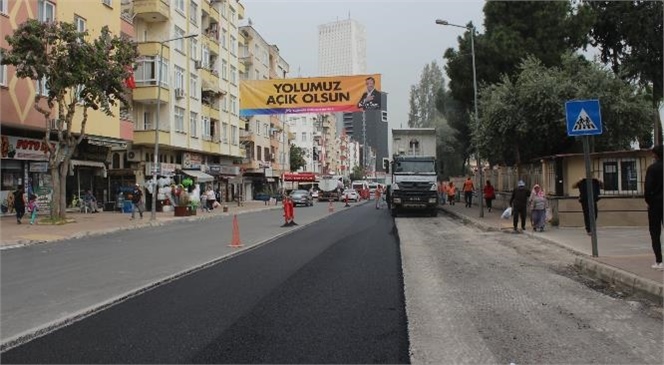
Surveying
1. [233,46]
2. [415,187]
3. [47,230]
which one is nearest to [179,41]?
[233,46]

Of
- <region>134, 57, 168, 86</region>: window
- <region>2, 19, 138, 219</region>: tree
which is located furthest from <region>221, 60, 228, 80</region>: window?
<region>2, 19, 138, 219</region>: tree

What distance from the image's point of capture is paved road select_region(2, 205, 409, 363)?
554cm

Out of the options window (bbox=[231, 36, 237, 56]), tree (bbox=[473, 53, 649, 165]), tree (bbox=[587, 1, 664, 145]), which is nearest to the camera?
tree (bbox=[473, 53, 649, 165])

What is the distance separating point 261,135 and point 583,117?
65.5 meters

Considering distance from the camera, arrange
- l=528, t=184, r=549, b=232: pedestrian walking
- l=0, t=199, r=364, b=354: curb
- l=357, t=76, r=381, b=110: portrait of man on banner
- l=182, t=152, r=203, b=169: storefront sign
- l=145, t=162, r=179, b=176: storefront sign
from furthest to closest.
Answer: l=182, t=152, r=203, b=169: storefront sign, l=145, t=162, r=179, b=176: storefront sign, l=357, t=76, r=381, b=110: portrait of man on banner, l=528, t=184, r=549, b=232: pedestrian walking, l=0, t=199, r=364, b=354: curb

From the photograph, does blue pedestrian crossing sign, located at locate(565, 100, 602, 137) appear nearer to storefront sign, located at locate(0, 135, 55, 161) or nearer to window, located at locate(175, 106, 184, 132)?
storefront sign, located at locate(0, 135, 55, 161)

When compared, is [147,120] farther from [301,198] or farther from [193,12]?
[301,198]

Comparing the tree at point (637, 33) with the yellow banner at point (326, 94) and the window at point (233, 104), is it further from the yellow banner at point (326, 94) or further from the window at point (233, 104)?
the window at point (233, 104)

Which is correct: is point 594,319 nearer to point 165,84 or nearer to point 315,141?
point 165,84

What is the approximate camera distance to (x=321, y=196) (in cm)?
6781

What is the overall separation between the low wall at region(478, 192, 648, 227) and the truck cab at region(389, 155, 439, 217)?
32.6 ft

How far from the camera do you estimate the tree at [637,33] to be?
33.3 m

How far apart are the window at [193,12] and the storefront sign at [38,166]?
21002mm

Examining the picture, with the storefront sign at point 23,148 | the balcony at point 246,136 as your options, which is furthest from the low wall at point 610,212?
the balcony at point 246,136
